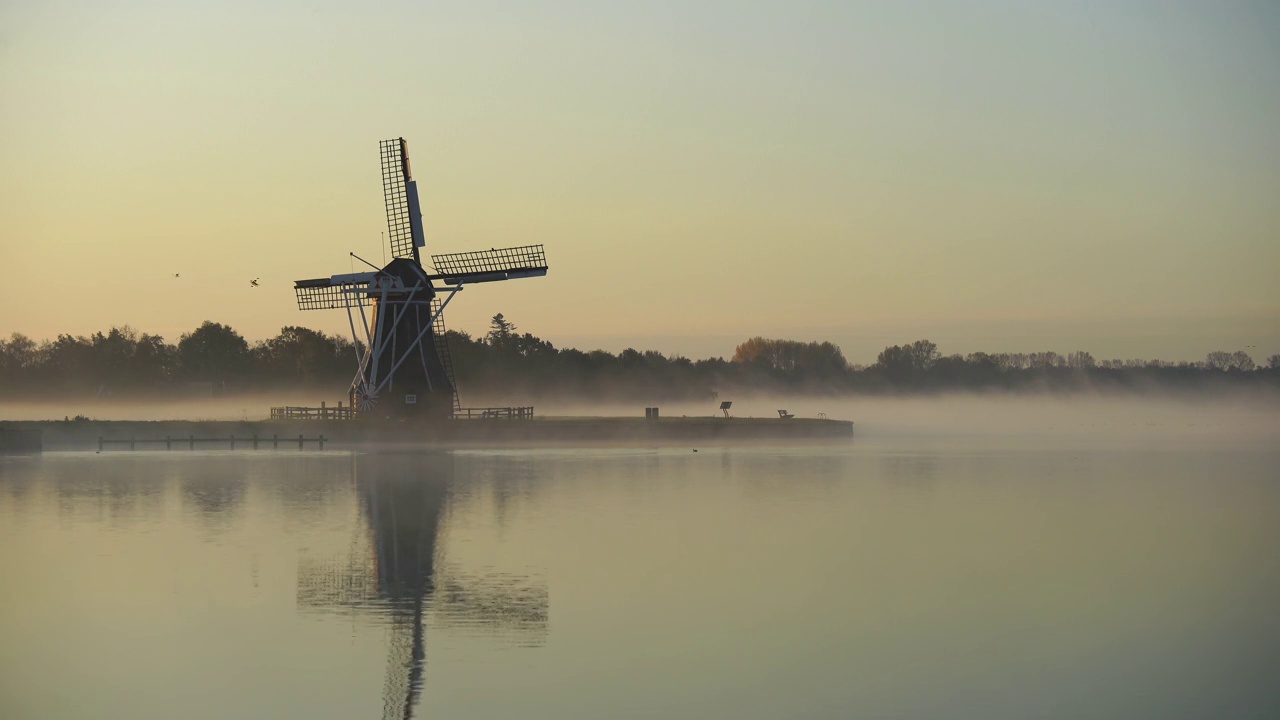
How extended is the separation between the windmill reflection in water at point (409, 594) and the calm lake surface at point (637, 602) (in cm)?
6

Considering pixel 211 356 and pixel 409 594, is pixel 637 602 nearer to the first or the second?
pixel 409 594

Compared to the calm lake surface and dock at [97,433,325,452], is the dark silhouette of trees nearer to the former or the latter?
dock at [97,433,325,452]

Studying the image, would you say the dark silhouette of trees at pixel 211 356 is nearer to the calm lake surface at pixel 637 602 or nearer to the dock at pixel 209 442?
the dock at pixel 209 442

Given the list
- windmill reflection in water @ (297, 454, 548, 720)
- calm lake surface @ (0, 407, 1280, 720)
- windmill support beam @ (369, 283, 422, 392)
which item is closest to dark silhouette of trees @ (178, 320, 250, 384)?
windmill support beam @ (369, 283, 422, 392)

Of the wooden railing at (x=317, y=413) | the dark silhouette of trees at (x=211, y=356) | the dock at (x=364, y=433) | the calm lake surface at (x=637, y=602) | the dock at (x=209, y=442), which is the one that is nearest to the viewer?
the calm lake surface at (x=637, y=602)

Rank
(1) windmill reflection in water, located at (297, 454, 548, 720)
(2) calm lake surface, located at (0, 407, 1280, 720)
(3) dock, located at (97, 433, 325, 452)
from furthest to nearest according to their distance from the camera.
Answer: (3) dock, located at (97, 433, 325, 452), (1) windmill reflection in water, located at (297, 454, 548, 720), (2) calm lake surface, located at (0, 407, 1280, 720)

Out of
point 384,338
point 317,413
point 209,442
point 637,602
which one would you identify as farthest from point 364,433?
point 637,602

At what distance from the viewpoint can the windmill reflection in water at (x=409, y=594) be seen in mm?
15158

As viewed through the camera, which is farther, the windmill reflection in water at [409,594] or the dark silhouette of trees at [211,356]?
the dark silhouette of trees at [211,356]

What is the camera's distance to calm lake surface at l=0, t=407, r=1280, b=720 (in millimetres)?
14008

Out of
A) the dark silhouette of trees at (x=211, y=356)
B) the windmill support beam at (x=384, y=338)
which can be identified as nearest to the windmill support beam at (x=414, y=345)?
the windmill support beam at (x=384, y=338)

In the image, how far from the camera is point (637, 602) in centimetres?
1892

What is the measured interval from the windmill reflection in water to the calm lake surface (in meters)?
0.06

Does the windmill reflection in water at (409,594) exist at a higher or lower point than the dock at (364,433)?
lower
